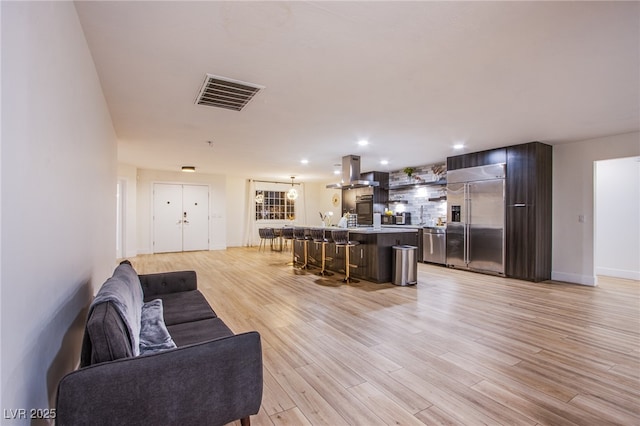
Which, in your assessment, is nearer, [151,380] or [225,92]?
[151,380]

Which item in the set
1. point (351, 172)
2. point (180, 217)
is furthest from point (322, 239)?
point (180, 217)

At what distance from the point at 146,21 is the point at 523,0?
253cm

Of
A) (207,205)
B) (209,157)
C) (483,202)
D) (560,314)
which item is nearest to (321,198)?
(207,205)

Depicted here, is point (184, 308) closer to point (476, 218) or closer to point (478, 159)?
point (476, 218)

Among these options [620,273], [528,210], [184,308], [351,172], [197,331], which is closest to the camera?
[197,331]

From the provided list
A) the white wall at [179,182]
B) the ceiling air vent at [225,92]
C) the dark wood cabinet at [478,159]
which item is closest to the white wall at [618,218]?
the dark wood cabinet at [478,159]

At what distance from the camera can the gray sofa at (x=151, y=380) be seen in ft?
3.56

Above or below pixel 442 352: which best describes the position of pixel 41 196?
above

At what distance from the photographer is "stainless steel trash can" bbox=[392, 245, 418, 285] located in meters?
5.10

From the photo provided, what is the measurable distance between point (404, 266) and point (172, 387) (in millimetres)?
4426

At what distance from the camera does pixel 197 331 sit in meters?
2.04

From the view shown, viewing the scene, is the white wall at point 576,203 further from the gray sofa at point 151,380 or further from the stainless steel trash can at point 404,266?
the gray sofa at point 151,380

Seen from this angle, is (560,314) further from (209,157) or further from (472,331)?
(209,157)

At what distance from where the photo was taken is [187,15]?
6.44 feet
